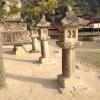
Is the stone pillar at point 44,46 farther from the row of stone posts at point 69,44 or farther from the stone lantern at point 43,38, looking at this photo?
the row of stone posts at point 69,44

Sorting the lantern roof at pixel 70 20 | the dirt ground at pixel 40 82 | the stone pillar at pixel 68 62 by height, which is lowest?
the dirt ground at pixel 40 82

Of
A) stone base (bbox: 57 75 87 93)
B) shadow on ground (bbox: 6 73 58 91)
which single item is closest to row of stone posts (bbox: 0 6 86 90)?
stone base (bbox: 57 75 87 93)

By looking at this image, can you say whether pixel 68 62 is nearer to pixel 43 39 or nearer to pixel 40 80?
pixel 40 80

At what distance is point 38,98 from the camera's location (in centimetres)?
763

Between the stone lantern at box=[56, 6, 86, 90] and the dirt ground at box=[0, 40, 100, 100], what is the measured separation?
0.34 meters

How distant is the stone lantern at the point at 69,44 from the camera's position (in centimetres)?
801

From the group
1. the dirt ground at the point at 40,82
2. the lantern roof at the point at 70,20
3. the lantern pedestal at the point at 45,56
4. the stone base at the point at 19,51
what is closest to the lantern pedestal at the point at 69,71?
the dirt ground at the point at 40,82

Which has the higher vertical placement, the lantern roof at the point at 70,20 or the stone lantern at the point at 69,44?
the lantern roof at the point at 70,20

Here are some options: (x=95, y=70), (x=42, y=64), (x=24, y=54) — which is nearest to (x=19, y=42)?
(x=24, y=54)

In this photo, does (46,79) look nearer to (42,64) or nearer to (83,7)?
(42,64)

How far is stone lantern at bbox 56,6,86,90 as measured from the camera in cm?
801

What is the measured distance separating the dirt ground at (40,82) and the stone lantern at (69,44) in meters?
0.34

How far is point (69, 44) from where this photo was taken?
8.12m

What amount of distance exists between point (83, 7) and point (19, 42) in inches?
866
